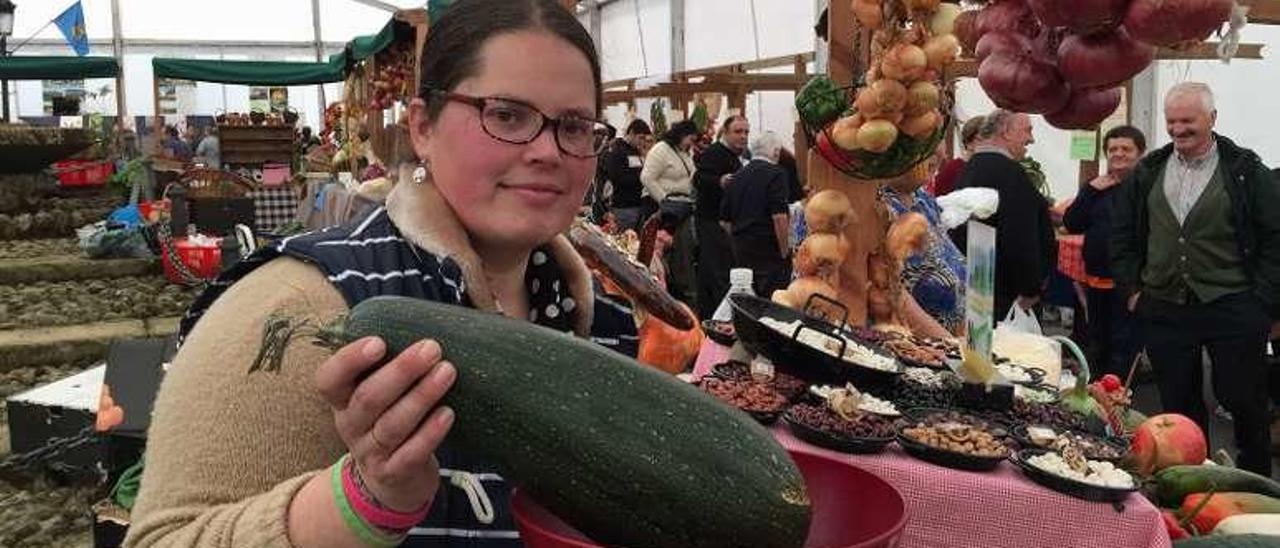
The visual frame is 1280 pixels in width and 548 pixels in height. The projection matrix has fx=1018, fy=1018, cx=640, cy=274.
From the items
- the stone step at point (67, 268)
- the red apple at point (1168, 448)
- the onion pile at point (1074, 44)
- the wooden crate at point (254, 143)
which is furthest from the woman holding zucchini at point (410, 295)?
the wooden crate at point (254, 143)

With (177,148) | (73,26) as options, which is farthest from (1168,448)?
(73,26)

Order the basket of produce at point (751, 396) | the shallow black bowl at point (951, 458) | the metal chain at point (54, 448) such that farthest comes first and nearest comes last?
the metal chain at point (54, 448) → the basket of produce at point (751, 396) → the shallow black bowl at point (951, 458)

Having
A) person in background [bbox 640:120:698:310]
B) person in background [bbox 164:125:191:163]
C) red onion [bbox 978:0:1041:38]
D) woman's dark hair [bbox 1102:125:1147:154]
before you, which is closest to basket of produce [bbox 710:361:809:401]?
red onion [bbox 978:0:1041:38]

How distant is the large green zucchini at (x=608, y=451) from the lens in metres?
1.02

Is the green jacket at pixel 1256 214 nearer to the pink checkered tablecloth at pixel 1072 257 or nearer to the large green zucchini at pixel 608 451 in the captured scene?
the pink checkered tablecloth at pixel 1072 257

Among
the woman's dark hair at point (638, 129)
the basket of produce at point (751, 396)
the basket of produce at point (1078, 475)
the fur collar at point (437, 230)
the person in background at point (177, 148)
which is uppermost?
the person in background at point (177, 148)

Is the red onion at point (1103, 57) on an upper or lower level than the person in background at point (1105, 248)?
upper

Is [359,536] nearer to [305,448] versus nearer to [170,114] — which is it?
[305,448]

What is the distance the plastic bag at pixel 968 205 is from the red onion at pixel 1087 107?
97.7 inches

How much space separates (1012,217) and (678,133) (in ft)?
15.2

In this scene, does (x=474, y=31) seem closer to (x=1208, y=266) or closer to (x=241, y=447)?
(x=241, y=447)

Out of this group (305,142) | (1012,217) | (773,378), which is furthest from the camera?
(305,142)

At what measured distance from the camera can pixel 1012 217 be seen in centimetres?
535

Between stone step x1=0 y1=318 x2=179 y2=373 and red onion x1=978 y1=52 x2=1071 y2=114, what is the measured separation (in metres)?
5.78
